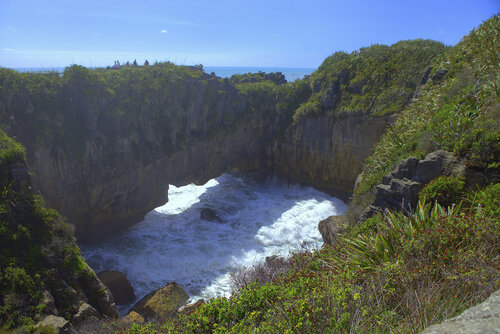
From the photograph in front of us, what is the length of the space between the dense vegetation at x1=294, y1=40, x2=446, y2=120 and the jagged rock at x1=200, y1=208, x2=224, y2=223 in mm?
10539

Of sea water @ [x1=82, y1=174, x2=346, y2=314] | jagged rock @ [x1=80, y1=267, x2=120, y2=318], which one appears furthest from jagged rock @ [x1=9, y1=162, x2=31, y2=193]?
sea water @ [x1=82, y1=174, x2=346, y2=314]

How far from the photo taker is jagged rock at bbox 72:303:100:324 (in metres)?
9.55

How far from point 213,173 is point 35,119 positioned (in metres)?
12.6

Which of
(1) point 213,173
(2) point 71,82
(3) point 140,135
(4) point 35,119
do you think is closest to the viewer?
(4) point 35,119

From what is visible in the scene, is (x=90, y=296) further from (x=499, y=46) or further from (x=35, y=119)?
(x=499, y=46)

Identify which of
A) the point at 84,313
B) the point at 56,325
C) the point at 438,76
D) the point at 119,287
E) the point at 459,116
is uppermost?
the point at 438,76

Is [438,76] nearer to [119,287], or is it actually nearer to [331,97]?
[331,97]

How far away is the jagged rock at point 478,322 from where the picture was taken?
102 inches

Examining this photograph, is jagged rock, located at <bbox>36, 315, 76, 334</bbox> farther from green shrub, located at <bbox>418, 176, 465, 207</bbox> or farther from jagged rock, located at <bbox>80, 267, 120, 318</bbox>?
green shrub, located at <bbox>418, 176, 465, 207</bbox>

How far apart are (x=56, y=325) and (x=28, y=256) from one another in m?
3.34

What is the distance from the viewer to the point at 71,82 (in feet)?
61.1

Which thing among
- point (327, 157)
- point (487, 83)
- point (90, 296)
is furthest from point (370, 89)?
point (90, 296)

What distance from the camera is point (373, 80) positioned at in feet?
76.1

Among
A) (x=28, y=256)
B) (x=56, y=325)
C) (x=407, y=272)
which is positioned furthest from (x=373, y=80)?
(x=56, y=325)
